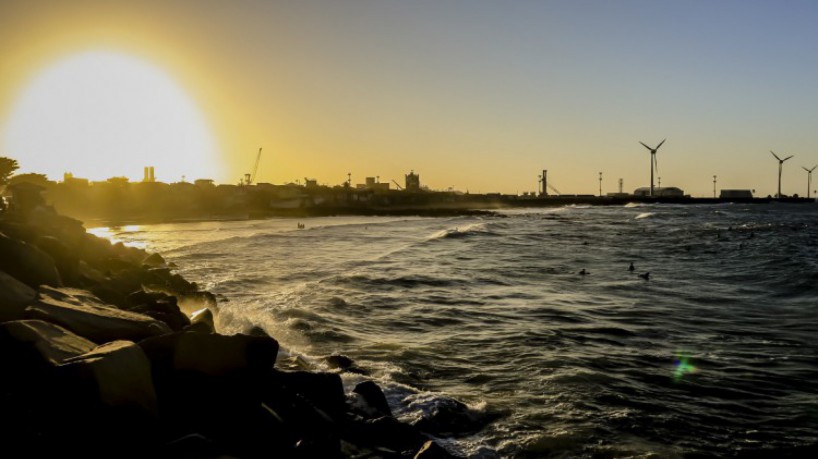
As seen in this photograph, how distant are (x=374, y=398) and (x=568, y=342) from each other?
6.11m

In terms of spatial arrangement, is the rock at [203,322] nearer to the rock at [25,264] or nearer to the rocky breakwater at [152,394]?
the rocky breakwater at [152,394]

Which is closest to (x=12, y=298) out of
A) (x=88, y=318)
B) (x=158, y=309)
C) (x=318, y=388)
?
(x=88, y=318)

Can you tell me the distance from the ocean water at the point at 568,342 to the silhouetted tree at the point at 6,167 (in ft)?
25.8

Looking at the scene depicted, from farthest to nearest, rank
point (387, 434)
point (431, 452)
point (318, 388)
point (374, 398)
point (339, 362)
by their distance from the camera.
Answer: point (339, 362) → point (374, 398) → point (318, 388) → point (387, 434) → point (431, 452)

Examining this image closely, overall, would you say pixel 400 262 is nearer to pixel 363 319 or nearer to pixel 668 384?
pixel 363 319

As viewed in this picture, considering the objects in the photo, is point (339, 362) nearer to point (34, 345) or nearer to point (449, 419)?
point (449, 419)

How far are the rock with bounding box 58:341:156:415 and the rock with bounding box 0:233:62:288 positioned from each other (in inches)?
158

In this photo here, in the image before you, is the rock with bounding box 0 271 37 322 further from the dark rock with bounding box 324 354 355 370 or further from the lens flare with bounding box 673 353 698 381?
the lens flare with bounding box 673 353 698 381

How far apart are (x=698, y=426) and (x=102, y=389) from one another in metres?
7.33

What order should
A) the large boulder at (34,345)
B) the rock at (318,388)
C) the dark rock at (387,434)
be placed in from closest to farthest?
the large boulder at (34,345)
the dark rock at (387,434)
the rock at (318,388)

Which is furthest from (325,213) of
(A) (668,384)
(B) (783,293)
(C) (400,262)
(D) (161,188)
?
(A) (668,384)

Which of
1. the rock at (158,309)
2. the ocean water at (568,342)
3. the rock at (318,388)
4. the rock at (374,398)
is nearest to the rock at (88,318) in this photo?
the rock at (318,388)

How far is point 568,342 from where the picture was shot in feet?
40.7

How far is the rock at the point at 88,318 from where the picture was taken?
648cm
